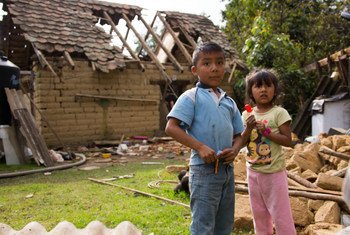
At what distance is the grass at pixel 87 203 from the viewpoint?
12.1 ft

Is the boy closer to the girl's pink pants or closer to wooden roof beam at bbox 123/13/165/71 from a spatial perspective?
the girl's pink pants

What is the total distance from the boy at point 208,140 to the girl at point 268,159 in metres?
0.43

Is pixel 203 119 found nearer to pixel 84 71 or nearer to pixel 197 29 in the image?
pixel 84 71

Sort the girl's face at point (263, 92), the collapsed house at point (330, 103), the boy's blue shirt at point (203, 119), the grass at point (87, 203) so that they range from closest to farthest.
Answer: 1. the boy's blue shirt at point (203, 119)
2. the girl's face at point (263, 92)
3. the grass at point (87, 203)
4. the collapsed house at point (330, 103)

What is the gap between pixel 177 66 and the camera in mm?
12516

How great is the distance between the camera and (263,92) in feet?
8.64

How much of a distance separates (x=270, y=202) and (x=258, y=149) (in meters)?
0.38

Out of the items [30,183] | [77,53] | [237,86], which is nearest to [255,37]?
[237,86]

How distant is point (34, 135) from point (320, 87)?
7.50 m

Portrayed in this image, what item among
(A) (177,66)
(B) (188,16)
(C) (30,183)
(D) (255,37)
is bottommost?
(C) (30,183)

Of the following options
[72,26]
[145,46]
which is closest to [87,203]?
[72,26]

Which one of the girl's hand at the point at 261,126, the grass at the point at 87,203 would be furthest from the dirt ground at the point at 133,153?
the girl's hand at the point at 261,126

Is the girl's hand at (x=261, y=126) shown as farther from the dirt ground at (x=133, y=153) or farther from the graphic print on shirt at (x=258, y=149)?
the dirt ground at (x=133, y=153)

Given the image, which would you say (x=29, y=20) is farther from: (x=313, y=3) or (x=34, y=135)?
(x=313, y=3)
